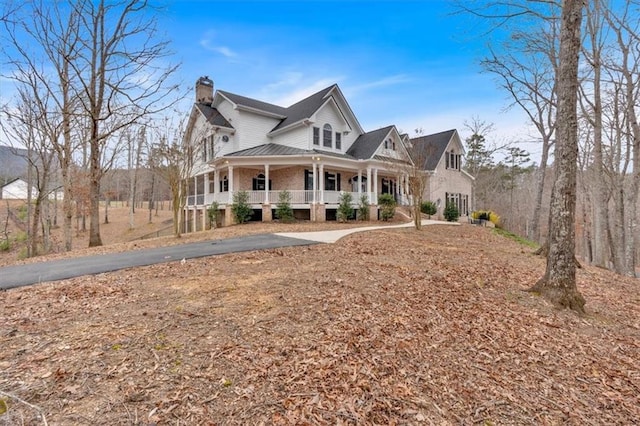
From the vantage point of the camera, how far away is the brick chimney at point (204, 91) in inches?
896

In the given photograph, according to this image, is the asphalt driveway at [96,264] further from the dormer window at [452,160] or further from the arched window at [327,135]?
the dormer window at [452,160]

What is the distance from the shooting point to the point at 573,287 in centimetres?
507

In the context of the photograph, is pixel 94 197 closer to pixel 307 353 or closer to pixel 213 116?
pixel 213 116

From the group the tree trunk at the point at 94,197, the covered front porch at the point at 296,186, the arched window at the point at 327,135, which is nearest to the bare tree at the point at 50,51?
the tree trunk at the point at 94,197

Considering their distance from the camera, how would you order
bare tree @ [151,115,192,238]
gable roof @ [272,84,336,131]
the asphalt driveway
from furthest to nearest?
gable roof @ [272,84,336,131]
bare tree @ [151,115,192,238]
the asphalt driveway

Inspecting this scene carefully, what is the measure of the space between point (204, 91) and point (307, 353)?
80.6ft

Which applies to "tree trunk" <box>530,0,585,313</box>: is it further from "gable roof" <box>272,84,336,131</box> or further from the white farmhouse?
"gable roof" <box>272,84,336,131</box>

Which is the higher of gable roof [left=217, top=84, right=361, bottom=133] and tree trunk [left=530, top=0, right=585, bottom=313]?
gable roof [left=217, top=84, right=361, bottom=133]

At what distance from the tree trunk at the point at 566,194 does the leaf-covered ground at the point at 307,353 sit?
39 cm

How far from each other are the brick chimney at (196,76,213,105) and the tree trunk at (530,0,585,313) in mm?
22317

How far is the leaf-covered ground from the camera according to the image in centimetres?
235

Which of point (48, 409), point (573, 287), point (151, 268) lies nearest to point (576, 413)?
point (573, 287)

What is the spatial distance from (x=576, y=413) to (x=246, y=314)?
3.58m

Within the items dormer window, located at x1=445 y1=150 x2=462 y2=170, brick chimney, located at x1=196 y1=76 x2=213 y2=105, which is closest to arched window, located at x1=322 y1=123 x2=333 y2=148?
brick chimney, located at x1=196 y1=76 x2=213 y2=105
